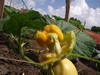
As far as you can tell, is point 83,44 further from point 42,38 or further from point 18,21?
point 42,38

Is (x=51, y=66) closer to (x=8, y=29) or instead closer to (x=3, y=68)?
(x=3, y=68)

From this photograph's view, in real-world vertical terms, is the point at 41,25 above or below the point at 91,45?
above

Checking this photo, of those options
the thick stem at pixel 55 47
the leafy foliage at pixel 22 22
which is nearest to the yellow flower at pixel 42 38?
the thick stem at pixel 55 47

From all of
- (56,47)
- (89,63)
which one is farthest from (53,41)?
(89,63)

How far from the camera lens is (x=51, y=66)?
575mm

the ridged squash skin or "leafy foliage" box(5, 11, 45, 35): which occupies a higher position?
"leafy foliage" box(5, 11, 45, 35)

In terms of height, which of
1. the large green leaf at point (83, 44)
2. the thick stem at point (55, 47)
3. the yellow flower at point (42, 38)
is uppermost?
the yellow flower at point (42, 38)

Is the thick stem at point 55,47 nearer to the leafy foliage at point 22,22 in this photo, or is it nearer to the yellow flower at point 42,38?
the yellow flower at point 42,38

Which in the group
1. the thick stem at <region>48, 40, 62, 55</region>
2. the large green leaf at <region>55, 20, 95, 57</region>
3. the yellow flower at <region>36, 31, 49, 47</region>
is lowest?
the large green leaf at <region>55, 20, 95, 57</region>

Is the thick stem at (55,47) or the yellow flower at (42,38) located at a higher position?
the yellow flower at (42,38)

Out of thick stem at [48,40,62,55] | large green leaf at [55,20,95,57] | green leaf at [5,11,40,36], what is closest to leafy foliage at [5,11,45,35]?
green leaf at [5,11,40,36]

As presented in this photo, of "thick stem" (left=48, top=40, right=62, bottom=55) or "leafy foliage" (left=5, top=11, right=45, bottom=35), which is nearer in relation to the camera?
"thick stem" (left=48, top=40, right=62, bottom=55)

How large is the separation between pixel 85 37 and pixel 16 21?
0.46 m

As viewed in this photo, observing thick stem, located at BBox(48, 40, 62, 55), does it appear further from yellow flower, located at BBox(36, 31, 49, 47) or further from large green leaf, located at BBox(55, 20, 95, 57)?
large green leaf, located at BBox(55, 20, 95, 57)
